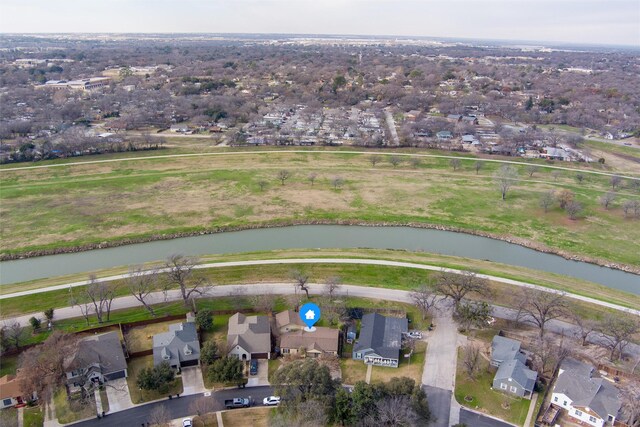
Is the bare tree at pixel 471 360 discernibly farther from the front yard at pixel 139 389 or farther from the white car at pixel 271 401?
the front yard at pixel 139 389

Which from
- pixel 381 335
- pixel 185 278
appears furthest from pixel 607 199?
pixel 185 278

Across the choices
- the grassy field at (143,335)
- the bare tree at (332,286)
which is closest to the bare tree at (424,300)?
the bare tree at (332,286)

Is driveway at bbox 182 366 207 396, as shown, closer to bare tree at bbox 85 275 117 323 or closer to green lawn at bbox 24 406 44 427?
green lawn at bbox 24 406 44 427

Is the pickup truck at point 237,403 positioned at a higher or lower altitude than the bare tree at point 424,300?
lower

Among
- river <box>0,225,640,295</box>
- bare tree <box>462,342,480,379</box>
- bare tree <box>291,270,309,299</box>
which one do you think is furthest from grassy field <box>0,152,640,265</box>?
bare tree <box>462,342,480,379</box>

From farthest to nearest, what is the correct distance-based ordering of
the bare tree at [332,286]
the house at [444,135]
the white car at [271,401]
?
the house at [444,135] < the bare tree at [332,286] < the white car at [271,401]

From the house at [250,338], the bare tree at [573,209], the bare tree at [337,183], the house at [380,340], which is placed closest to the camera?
the house at [380,340]

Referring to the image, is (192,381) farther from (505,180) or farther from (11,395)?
(505,180)
